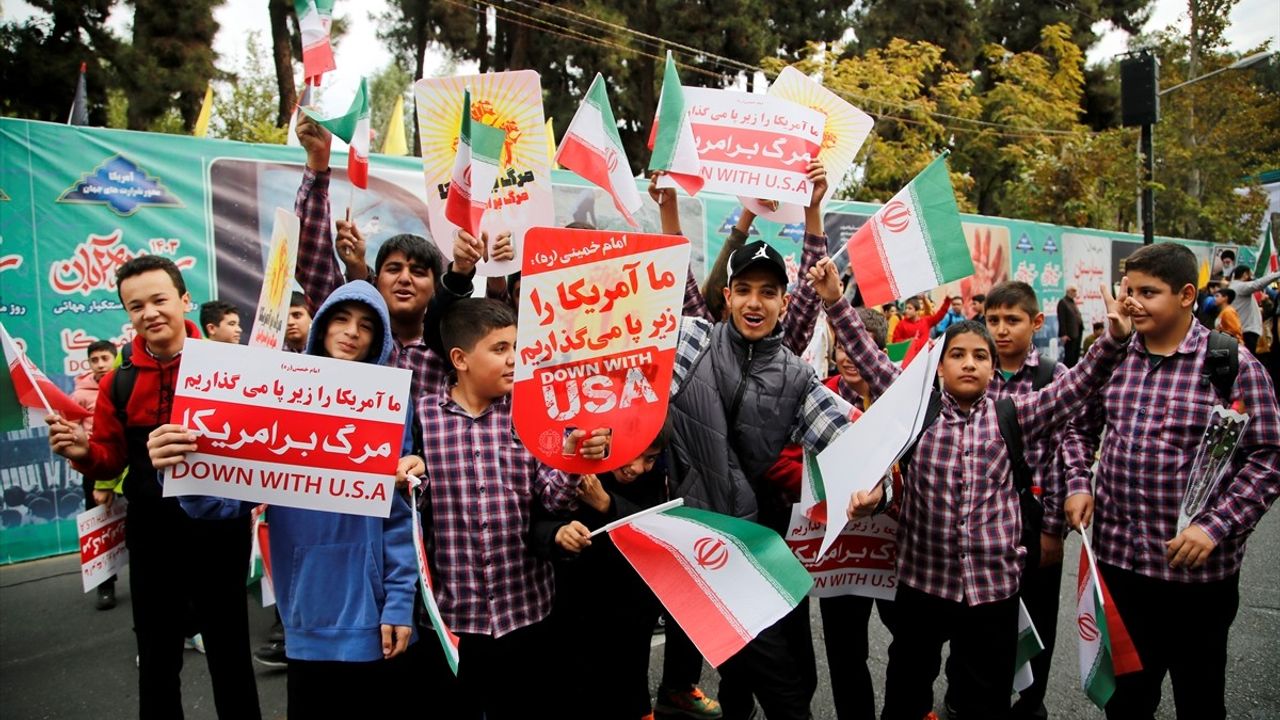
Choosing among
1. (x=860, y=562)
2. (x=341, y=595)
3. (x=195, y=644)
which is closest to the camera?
(x=341, y=595)

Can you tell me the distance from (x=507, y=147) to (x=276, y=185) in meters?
4.36

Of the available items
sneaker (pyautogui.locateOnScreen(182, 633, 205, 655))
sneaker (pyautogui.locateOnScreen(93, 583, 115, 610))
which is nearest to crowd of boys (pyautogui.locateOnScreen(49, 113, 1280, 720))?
sneaker (pyautogui.locateOnScreen(182, 633, 205, 655))

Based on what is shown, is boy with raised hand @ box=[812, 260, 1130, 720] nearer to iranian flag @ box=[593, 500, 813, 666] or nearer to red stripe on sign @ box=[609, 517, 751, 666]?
iranian flag @ box=[593, 500, 813, 666]

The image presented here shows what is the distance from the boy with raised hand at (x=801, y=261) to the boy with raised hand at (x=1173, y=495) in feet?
3.63

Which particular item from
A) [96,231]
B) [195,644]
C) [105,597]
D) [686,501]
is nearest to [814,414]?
[686,501]

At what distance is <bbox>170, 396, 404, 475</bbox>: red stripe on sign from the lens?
6.66 feet

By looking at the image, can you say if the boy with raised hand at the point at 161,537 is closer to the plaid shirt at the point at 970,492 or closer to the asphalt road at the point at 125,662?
the asphalt road at the point at 125,662

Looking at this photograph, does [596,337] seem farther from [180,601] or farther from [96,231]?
[96,231]

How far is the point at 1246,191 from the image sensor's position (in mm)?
24578

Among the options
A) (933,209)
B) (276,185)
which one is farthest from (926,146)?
(933,209)

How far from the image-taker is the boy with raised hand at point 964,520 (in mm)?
2701

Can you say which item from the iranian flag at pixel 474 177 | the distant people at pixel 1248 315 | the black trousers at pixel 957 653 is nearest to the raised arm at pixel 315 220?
the iranian flag at pixel 474 177

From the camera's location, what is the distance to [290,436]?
2.09m

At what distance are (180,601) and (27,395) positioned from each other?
88 centimetres
